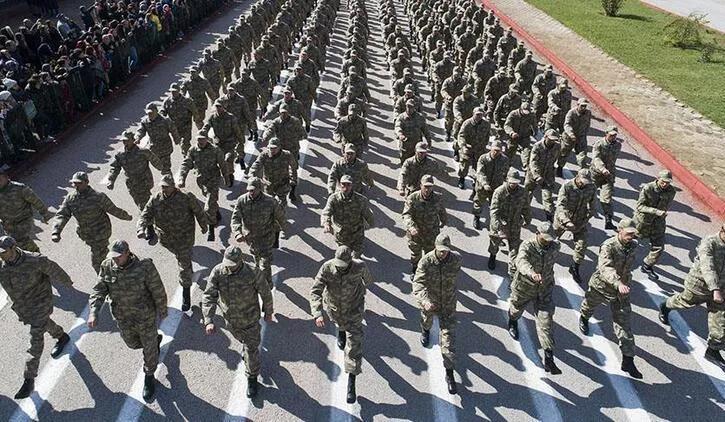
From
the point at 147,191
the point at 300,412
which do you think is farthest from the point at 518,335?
the point at 147,191

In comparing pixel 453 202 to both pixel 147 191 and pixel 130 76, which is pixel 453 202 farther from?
pixel 130 76

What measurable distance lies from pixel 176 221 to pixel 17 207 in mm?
2654

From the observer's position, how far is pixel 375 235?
35.4ft

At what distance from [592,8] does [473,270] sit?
29.2 metres

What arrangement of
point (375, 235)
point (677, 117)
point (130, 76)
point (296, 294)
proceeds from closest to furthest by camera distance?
point (296, 294) < point (375, 235) < point (677, 117) < point (130, 76)

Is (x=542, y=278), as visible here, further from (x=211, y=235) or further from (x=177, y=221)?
(x=211, y=235)

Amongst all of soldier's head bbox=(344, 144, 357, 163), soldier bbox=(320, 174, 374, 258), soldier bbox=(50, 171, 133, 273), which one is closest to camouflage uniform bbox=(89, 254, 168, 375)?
soldier bbox=(50, 171, 133, 273)

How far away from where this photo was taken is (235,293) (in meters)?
6.55

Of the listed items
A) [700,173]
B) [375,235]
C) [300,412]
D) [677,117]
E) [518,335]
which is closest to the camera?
[300,412]

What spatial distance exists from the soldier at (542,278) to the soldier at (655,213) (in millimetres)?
2901

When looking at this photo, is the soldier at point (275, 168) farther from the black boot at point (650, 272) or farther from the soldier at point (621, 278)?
the black boot at point (650, 272)

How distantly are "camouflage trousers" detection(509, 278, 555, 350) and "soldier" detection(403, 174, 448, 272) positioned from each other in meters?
1.70

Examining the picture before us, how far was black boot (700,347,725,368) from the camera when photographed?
7602 mm

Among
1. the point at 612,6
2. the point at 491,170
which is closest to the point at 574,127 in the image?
the point at 491,170
